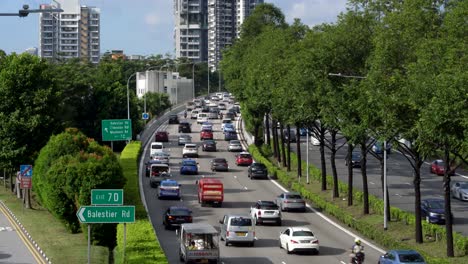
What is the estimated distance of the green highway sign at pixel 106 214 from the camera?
2881 cm

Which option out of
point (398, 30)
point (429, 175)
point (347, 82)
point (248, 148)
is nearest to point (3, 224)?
point (347, 82)

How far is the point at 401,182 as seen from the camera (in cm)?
7012

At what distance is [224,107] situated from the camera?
168 meters

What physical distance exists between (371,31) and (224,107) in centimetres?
11449

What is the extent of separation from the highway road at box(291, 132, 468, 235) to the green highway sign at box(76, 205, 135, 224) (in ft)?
78.4

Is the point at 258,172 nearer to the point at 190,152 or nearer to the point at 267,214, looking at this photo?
the point at 190,152

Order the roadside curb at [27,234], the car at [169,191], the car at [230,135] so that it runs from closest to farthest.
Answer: the roadside curb at [27,234], the car at [169,191], the car at [230,135]

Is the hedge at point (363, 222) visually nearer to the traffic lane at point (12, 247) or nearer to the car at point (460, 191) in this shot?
the car at point (460, 191)

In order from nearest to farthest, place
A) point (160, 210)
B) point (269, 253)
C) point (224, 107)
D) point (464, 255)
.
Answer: point (464, 255) < point (269, 253) < point (160, 210) < point (224, 107)

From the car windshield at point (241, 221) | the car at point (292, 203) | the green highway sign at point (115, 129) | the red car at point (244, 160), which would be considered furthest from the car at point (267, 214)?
the red car at point (244, 160)

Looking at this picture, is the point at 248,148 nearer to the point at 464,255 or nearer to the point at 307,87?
the point at 307,87

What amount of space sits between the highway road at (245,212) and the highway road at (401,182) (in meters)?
6.58

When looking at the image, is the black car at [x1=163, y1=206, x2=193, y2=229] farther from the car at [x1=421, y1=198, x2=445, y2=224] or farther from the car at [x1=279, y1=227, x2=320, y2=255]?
the car at [x1=421, y1=198, x2=445, y2=224]

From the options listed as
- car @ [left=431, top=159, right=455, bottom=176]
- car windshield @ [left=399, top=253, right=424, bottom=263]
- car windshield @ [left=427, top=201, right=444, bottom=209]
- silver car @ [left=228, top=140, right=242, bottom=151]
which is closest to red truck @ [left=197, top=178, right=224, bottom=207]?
car windshield @ [left=427, top=201, right=444, bottom=209]
